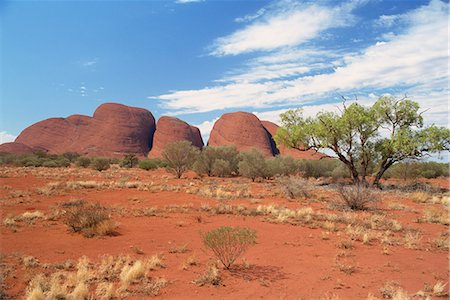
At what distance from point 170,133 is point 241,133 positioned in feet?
60.5

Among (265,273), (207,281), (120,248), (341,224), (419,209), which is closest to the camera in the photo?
(207,281)

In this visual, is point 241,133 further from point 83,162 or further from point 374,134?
point 374,134

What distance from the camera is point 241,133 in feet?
259

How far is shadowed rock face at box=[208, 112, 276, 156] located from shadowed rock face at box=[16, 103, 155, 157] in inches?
723

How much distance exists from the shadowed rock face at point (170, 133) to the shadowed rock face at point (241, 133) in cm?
622

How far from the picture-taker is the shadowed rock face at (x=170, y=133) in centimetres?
7915

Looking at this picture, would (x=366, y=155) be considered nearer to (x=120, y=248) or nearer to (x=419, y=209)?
(x=419, y=209)

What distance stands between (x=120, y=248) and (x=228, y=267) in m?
3.10

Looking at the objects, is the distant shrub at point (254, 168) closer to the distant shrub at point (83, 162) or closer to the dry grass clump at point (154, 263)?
the dry grass clump at point (154, 263)

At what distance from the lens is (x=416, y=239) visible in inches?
362

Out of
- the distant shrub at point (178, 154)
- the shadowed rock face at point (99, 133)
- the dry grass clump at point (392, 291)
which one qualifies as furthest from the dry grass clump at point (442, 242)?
the shadowed rock face at point (99, 133)

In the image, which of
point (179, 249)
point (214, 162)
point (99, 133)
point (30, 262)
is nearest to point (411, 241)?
point (179, 249)

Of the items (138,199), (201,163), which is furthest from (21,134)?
(138,199)

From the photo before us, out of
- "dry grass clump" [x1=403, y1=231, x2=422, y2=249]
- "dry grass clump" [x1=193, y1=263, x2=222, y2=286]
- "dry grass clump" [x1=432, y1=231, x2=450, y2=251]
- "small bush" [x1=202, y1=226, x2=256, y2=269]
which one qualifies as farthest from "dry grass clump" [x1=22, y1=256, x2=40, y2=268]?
"dry grass clump" [x1=432, y1=231, x2=450, y2=251]
